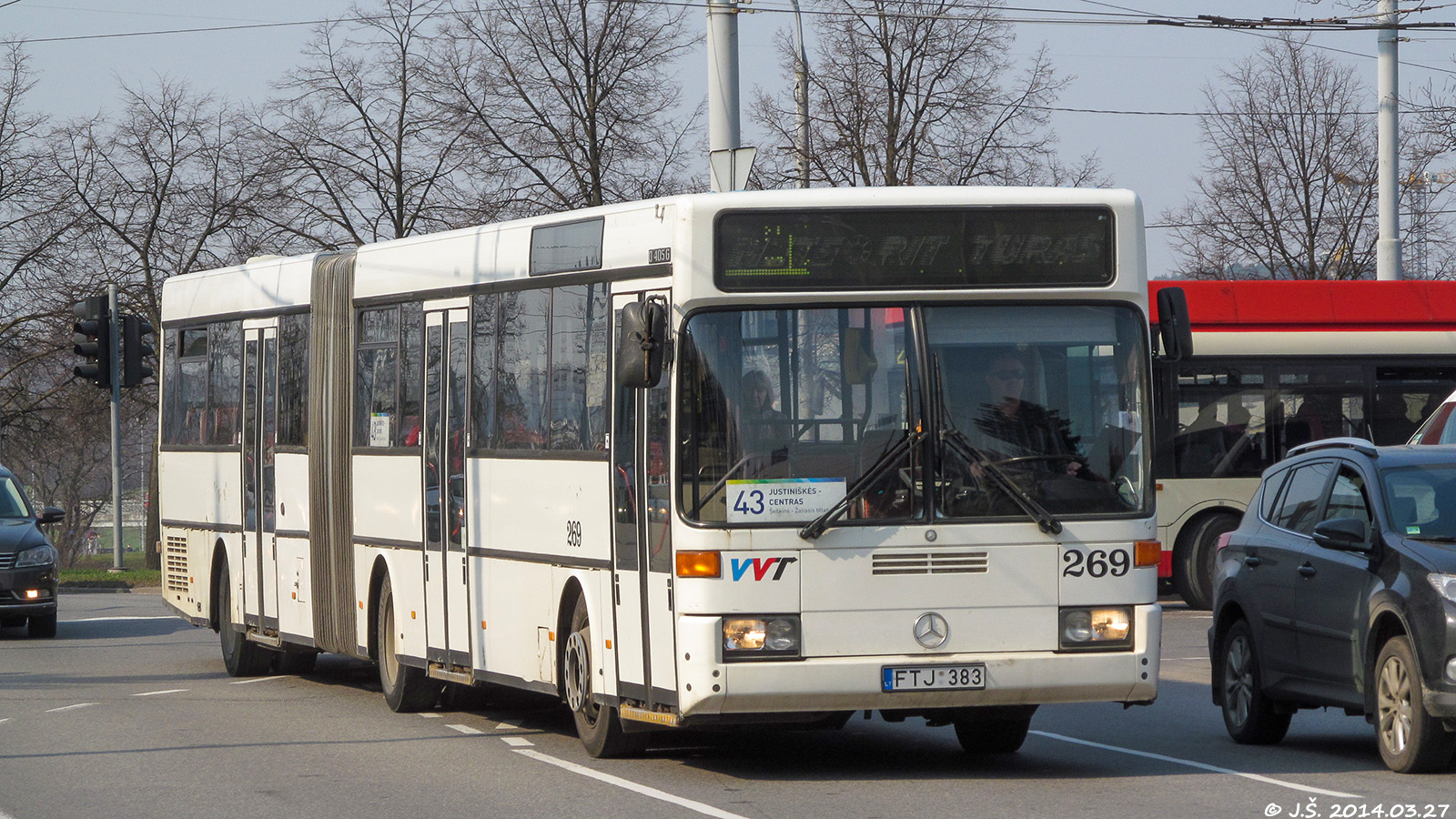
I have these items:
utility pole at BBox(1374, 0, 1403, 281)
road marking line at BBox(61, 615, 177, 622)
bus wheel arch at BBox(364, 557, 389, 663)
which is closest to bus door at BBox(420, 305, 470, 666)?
bus wheel arch at BBox(364, 557, 389, 663)

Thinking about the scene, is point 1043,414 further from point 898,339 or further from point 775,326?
point 775,326

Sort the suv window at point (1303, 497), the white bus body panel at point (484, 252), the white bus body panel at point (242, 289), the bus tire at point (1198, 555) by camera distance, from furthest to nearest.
A: the bus tire at point (1198, 555), the white bus body panel at point (242, 289), the suv window at point (1303, 497), the white bus body panel at point (484, 252)

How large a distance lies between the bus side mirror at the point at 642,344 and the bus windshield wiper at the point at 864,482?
3.33ft

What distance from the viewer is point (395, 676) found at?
1379 centimetres

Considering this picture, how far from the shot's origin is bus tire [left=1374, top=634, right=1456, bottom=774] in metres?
9.35

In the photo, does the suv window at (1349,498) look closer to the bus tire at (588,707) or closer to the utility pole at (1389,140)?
the bus tire at (588,707)

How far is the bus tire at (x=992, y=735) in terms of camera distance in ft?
35.4

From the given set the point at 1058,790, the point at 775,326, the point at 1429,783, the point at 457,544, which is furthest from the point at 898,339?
the point at 457,544

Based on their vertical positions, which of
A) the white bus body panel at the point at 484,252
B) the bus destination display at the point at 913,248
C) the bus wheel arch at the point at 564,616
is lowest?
the bus wheel arch at the point at 564,616

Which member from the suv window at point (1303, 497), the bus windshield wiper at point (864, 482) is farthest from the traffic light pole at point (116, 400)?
the bus windshield wiper at point (864, 482)

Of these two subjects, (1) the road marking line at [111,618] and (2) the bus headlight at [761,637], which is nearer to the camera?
(2) the bus headlight at [761,637]

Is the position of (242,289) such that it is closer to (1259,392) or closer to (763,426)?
(763,426)

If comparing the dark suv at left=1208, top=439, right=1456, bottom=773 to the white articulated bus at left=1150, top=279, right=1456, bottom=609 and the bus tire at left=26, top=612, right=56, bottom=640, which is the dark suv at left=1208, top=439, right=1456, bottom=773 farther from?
the bus tire at left=26, top=612, right=56, bottom=640

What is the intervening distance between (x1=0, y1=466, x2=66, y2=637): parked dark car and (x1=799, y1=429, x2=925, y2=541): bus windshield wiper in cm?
1499
